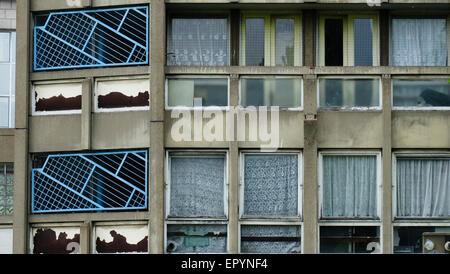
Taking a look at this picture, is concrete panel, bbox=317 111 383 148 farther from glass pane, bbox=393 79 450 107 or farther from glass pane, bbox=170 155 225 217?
glass pane, bbox=170 155 225 217

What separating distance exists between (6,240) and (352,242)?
745 cm

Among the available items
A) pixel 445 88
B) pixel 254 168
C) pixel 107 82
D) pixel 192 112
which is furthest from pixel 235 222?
pixel 445 88

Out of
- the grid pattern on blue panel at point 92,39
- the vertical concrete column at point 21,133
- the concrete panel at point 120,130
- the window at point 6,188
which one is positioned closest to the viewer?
the concrete panel at point 120,130

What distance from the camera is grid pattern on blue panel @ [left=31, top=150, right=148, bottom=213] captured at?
20.3 m

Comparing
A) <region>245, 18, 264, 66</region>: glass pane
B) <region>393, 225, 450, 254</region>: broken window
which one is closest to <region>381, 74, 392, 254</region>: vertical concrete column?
<region>393, 225, 450, 254</region>: broken window

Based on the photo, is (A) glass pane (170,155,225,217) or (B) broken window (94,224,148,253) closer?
(B) broken window (94,224,148,253)

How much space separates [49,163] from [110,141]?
4.88 ft

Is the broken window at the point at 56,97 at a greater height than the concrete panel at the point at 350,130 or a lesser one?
greater

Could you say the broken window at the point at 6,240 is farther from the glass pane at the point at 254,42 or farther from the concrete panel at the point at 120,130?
the glass pane at the point at 254,42

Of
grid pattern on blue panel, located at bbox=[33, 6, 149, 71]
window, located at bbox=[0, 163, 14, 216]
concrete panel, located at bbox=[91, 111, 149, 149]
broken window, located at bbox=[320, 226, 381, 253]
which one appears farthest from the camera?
window, located at bbox=[0, 163, 14, 216]

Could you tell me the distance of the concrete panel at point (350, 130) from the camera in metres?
20.3

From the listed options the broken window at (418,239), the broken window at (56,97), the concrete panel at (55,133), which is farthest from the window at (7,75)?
the broken window at (418,239)

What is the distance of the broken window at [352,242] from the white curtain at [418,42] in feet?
12.5

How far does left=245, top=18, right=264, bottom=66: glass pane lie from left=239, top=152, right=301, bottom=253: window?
6.91 feet
